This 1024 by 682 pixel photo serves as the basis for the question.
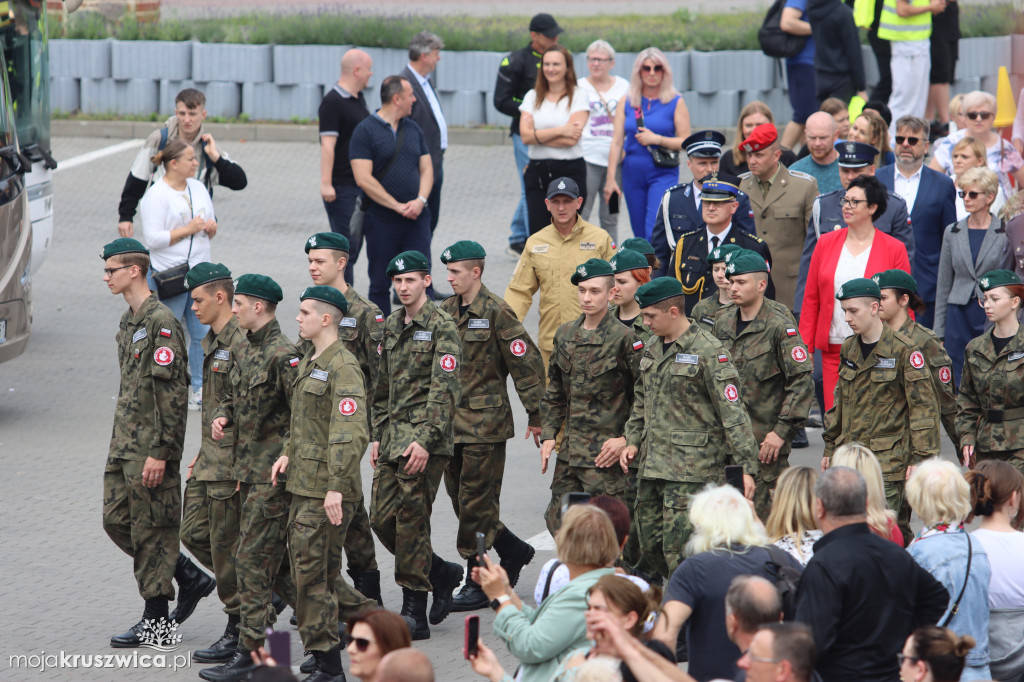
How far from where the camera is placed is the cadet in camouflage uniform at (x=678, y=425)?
7.18 metres

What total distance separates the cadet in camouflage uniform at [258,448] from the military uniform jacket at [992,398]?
12.0 feet

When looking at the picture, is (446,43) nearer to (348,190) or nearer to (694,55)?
(694,55)

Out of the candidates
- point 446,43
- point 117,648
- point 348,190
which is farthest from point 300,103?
point 117,648

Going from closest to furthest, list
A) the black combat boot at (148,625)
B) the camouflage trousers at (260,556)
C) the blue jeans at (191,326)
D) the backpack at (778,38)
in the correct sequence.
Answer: the camouflage trousers at (260,556) → the black combat boot at (148,625) → the blue jeans at (191,326) → the backpack at (778,38)

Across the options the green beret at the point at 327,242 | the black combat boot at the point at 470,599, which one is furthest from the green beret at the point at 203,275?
the black combat boot at the point at 470,599

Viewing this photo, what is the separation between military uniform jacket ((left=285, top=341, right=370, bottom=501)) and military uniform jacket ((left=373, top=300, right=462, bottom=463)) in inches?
27.2

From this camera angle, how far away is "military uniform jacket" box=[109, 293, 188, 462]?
762 cm

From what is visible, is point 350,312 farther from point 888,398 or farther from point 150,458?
point 888,398

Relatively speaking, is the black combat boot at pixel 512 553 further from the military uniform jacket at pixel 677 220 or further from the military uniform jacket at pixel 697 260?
the military uniform jacket at pixel 677 220

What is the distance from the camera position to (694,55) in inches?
806

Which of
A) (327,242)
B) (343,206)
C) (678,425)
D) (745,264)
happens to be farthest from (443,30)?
(678,425)

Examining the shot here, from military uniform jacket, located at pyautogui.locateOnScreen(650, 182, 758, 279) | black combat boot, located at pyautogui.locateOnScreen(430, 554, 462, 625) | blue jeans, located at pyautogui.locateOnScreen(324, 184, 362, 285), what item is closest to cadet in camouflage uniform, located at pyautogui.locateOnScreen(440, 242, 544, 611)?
black combat boot, located at pyautogui.locateOnScreen(430, 554, 462, 625)

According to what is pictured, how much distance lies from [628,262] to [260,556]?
8.83 feet

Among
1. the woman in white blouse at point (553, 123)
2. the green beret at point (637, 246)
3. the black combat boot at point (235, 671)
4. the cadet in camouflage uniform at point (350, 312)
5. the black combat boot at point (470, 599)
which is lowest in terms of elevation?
the black combat boot at point (470, 599)
